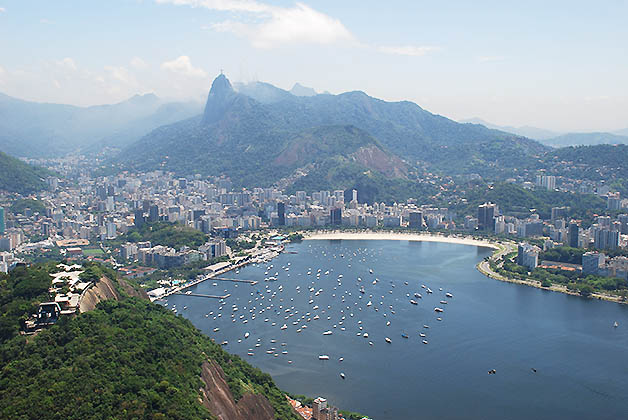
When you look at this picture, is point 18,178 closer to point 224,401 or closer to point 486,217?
point 486,217

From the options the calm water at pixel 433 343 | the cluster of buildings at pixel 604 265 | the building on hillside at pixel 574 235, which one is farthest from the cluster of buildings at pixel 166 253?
the building on hillside at pixel 574 235

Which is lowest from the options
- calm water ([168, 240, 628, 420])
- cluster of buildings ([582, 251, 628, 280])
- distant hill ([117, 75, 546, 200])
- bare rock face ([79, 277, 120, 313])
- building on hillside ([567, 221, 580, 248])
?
calm water ([168, 240, 628, 420])

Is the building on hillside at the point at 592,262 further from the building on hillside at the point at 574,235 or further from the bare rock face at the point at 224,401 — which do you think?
the bare rock face at the point at 224,401

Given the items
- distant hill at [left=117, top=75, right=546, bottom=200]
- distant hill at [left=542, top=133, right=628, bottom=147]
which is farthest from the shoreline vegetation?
distant hill at [left=542, top=133, right=628, bottom=147]

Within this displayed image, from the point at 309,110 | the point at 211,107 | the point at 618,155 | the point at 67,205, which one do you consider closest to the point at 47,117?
the point at 211,107

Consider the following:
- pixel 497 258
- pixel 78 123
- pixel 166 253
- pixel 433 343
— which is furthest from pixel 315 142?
pixel 78 123

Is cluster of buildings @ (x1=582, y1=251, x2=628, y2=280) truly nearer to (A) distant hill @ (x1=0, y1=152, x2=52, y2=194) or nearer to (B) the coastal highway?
(B) the coastal highway

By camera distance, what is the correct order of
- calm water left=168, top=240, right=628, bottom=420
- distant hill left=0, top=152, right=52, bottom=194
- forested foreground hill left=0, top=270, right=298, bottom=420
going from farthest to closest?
distant hill left=0, top=152, right=52, bottom=194, calm water left=168, top=240, right=628, bottom=420, forested foreground hill left=0, top=270, right=298, bottom=420
